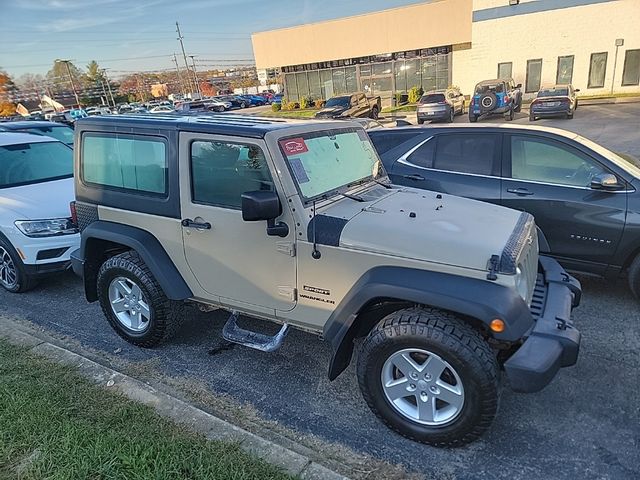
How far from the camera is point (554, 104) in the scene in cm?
1923

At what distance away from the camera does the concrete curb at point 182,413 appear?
7.89 ft

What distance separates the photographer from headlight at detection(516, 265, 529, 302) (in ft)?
8.29

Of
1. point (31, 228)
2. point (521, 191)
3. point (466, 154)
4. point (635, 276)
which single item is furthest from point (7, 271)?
point (635, 276)

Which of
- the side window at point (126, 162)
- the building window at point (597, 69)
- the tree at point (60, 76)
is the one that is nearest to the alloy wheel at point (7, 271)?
the side window at point (126, 162)

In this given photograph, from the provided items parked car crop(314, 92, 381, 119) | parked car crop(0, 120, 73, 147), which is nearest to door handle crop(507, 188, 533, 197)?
parked car crop(0, 120, 73, 147)

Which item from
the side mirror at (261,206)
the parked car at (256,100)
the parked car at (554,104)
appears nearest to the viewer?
the side mirror at (261,206)

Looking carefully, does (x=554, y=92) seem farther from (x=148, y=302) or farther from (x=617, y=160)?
(x=148, y=302)

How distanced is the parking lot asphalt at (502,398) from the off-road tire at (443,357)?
126 mm

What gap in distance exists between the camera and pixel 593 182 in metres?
A: 4.09

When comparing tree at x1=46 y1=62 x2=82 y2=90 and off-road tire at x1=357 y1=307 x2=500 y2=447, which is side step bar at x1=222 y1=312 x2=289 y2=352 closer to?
off-road tire at x1=357 y1=307 x2=500 y2=447

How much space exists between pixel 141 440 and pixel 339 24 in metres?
34.8

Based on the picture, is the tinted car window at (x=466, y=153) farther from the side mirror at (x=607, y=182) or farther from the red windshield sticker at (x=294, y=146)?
the red windshield sticker at (x=294, y=146)

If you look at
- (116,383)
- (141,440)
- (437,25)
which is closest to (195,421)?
(141,440)

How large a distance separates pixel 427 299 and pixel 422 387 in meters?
0.56
